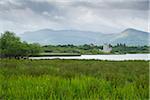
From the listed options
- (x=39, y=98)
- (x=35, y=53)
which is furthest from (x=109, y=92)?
(x=35, y=53)

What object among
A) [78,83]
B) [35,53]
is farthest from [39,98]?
[35,53]

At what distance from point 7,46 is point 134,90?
6896 cm

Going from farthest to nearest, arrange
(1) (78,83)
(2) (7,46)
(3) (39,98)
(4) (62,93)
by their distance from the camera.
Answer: (2) (7,46) → (1) (78,83) → (4) (62,93) → (3) (39,98)

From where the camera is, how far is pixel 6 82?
11680 millimetres

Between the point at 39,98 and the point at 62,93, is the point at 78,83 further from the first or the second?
the point at 39,98

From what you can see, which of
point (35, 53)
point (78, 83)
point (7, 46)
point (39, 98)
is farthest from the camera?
point (35, 53)

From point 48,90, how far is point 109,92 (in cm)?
188

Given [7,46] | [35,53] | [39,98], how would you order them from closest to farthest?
[39,98] < [7,46] < [35,53]

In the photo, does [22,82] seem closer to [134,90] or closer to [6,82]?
[6,82]

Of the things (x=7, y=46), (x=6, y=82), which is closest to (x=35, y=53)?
(x=7, y=46)

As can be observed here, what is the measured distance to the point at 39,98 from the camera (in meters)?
9.15

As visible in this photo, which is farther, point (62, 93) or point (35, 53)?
point (35, 53)

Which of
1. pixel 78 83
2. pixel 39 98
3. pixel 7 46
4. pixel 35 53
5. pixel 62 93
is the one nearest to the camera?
pixel 39 98

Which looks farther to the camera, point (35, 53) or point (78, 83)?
point (35, 53)
